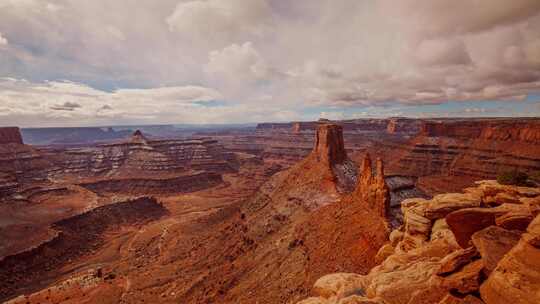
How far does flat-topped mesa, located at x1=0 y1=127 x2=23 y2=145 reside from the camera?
145875 mm

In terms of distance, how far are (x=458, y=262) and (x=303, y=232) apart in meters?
26.0

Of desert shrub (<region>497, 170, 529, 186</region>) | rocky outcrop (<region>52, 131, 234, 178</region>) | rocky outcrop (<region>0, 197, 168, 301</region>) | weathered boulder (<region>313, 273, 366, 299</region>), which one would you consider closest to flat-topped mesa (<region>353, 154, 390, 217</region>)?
weathered boulder (<region>313, 273, 366, 299</region>)

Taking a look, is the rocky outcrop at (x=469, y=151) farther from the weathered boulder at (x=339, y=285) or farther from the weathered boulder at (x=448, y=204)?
the weathered boulder at (x=339, y=285)

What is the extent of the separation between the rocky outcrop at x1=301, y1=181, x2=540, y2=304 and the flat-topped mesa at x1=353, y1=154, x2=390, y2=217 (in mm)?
7552

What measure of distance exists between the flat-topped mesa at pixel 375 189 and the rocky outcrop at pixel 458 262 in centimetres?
755

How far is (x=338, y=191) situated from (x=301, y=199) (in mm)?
6461

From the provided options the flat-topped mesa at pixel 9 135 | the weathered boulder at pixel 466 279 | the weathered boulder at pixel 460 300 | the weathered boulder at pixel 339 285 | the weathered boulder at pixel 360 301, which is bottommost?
the weathered boulder at pixel 339 285

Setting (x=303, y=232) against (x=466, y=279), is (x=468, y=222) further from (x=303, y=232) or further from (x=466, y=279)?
(x=303, y=232)

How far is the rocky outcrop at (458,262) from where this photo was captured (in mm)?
11023

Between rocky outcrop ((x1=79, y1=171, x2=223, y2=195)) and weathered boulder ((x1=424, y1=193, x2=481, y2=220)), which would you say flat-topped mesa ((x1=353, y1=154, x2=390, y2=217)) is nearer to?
weathered boulder ((x1=424, y1=193, x2=481, y2=220))

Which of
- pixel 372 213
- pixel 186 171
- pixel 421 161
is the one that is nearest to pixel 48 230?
pixel 372 213

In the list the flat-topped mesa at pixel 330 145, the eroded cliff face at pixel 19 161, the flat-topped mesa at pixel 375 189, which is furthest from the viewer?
the eroded cliff face at pixel 19 161

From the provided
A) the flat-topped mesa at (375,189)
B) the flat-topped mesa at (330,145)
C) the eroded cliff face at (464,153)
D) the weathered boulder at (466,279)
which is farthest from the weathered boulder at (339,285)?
the eroded cliff face at (464,153)

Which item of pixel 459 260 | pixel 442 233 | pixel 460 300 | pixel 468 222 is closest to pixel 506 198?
pixel 442 233
